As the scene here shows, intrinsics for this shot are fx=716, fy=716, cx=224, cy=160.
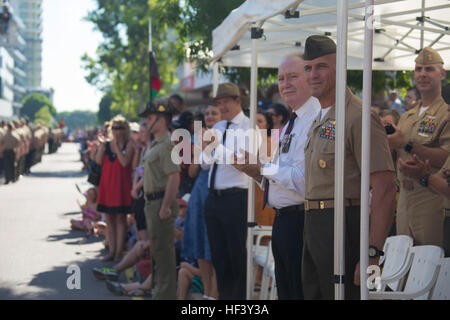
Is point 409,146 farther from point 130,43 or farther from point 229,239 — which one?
point 130,43

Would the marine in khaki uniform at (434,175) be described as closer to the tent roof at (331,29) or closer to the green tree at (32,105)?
the tent roof at (331,29)

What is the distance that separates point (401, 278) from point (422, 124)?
115cm

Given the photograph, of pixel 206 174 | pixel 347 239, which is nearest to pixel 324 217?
pixel 347 239

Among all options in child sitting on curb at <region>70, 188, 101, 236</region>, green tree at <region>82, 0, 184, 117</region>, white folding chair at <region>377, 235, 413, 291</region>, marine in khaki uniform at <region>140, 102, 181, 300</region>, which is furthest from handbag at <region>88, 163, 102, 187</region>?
green tree at <region>82, 0, 184, 117</region>

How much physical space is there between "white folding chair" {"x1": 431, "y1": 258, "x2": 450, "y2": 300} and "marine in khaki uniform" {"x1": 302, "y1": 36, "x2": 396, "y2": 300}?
561 millimetres

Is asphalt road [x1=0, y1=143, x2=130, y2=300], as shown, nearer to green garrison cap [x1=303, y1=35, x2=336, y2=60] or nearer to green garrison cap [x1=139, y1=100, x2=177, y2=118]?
green garrison cap [x1=139, y1=100, x2=177, y2=118]

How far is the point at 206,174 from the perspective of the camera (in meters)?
7.68

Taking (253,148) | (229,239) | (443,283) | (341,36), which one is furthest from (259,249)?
(341,36)

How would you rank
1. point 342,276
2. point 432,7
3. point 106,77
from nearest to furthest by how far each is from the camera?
point 342,276 → point 432,7 → point 106,77

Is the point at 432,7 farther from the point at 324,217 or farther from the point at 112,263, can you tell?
the point at 112,263

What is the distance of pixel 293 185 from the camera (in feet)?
14.3

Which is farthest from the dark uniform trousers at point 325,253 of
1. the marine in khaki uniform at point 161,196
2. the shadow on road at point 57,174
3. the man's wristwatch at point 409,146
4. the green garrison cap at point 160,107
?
the shadow on road at point 57,174

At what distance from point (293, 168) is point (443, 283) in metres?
1.09
